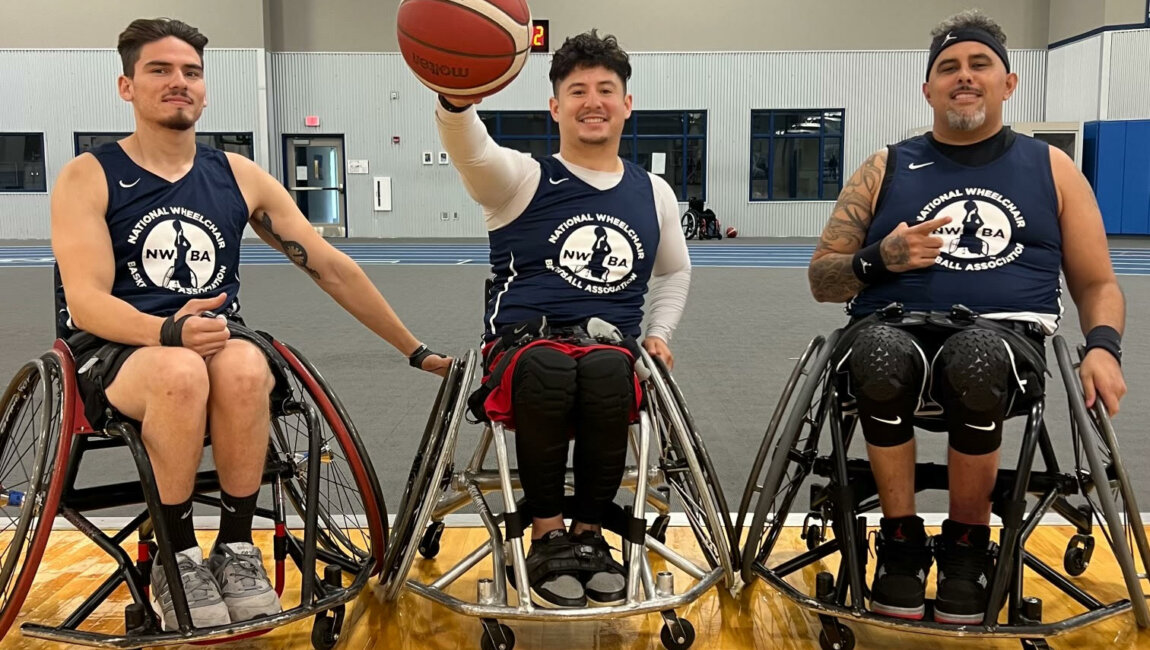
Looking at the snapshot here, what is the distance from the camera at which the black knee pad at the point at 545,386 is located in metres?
1.94

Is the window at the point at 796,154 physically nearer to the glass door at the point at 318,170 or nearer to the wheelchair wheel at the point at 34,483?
the glass door at the point at 318,170

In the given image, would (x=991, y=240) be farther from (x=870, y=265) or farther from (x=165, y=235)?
(x=165, y=235)

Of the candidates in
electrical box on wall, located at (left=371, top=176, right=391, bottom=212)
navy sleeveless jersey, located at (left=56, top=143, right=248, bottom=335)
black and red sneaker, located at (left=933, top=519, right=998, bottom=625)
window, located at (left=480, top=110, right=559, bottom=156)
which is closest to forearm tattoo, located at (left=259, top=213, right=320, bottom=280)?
navy sleeveless jersey, located at (left=56, top=143, right=248, bottom=335)

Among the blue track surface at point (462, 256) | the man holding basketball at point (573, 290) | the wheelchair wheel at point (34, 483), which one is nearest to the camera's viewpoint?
the wheelchair wheel at point (34, 483)

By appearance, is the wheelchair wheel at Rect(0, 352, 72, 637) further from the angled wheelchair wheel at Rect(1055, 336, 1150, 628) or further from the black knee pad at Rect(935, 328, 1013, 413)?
the angled wheelchair wheel at Rect(1055, 336, 1150, 628)

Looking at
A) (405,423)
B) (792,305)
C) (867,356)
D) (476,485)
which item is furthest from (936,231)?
(792,305)

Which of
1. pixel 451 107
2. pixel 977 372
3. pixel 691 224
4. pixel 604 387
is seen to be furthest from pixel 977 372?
pixel 691 224

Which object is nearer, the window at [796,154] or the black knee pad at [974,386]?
the black knee pad at [974,386]

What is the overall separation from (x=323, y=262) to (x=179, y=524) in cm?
74

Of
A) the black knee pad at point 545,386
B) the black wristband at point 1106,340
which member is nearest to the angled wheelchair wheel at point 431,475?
the black knee pad at point 545,386

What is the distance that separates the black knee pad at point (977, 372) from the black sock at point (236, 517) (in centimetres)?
142

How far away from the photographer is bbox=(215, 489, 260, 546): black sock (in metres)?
1.95

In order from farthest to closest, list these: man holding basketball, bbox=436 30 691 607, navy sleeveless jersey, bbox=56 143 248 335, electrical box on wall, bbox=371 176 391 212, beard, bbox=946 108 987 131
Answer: electrical box on wall, bbox=371 176 391 212 → beard, bbox=946 108 987 131 → navy sleeveless jersey, bbox=56 143 248 335 → man holding basketball, bbox=436 30 691 607

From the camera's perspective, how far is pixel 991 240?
2.18m
